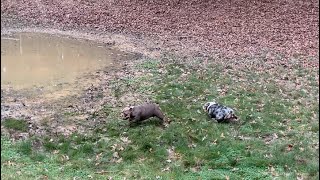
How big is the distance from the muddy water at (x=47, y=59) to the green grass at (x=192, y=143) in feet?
4.90

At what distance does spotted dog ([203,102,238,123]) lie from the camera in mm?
7625

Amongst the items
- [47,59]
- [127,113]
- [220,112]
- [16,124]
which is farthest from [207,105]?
[47,59]

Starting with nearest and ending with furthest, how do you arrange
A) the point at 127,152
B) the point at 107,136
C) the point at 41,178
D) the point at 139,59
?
the point at 41,178
the point at 127,152
the point at 107,136
the point at 139,59

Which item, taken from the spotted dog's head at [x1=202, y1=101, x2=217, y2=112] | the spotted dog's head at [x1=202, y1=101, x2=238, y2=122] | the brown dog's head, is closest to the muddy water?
the brown dog's head

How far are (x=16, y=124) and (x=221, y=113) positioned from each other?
133 inches

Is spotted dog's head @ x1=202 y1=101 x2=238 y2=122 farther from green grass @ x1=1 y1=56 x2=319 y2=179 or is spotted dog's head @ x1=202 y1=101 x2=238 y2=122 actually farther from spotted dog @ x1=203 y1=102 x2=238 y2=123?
green grass @ x1=1 y1=56 x2=319 y2=179

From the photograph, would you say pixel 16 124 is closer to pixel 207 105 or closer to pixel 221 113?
pixel 207 105

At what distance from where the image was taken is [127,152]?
664 cm

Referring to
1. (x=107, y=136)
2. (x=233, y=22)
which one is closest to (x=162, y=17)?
(x=233, y=22)

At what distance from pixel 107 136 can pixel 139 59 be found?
4.73 metres

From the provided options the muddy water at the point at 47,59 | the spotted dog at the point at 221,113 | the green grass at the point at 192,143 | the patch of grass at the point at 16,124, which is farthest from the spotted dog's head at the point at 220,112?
the muddy water at the point at 47,59

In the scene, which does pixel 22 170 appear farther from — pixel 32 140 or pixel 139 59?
pixel 139 59

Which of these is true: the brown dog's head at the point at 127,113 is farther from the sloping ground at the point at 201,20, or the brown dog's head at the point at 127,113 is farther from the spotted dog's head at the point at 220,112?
the sloping ground at the point at 201,20

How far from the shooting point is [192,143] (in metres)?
7.00
